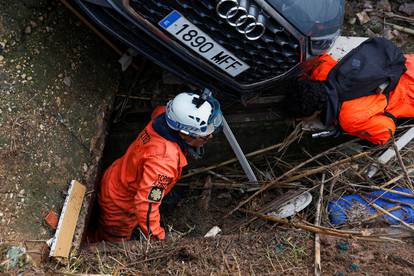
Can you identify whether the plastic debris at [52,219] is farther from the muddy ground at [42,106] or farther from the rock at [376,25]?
the rock at [376,25]

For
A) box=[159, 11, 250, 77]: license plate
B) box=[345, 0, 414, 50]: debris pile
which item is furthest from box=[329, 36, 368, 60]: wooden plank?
box=[159, 11, 250, 77]: license plate

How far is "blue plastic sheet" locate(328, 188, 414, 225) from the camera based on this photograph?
393cm

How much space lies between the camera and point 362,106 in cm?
420

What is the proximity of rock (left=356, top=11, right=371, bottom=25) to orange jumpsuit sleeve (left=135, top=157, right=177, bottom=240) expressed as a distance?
2.84m

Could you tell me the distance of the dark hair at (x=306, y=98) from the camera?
4.16m

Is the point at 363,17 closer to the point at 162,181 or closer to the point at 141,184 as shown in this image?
the point at 162,181

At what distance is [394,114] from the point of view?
14.4ft

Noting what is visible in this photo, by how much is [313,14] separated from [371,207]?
5.70 feet

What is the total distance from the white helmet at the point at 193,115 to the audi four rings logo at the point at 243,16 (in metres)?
0.61

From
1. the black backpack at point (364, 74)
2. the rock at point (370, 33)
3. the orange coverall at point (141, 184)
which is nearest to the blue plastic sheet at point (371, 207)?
the black backpack at point (364, 74)

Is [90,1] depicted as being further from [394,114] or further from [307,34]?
[394,114]

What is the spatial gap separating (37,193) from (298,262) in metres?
2.00

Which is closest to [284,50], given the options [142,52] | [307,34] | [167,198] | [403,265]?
[307,34]

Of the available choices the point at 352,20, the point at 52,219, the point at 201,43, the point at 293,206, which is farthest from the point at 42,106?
the point at 352,20
